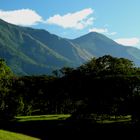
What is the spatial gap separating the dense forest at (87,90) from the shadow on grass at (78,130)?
520cm

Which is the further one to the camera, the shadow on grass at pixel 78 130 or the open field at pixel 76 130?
the shadow on grass at pixel 78 130

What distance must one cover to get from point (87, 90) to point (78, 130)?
18629mm

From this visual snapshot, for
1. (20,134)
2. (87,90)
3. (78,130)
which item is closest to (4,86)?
(87,90)

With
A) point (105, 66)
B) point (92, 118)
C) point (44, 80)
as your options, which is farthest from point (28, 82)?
point (92, 118)

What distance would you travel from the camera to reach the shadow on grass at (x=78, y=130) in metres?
61.2

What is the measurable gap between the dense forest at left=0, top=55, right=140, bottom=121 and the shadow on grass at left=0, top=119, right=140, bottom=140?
5.20 metres

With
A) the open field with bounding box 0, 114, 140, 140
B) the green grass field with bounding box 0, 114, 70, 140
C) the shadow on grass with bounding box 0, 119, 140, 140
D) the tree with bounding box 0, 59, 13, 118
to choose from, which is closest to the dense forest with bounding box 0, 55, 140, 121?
the tree with bounding box 0, 59, 13, 118

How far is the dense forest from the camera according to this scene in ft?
250

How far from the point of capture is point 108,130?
6406cm

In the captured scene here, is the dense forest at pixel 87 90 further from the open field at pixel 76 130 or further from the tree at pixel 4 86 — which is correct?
the open field at pixel 76 130

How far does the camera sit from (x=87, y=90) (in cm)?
8494

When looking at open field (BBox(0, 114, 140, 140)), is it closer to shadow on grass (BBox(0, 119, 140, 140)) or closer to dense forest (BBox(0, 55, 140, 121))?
shadow on grass (BBox(0, 119, 140, 140))

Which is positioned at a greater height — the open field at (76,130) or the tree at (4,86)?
the tree at (4,86)

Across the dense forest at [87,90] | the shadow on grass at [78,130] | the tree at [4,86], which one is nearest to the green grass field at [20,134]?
the dense forest at [87,90]
